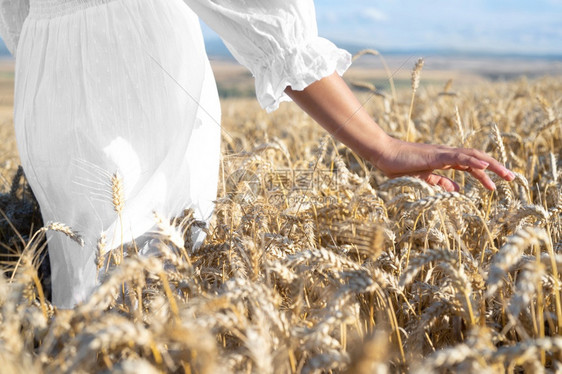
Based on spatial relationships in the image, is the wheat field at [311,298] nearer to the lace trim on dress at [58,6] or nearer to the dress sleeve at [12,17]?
the lace trim on dress at [58,6]

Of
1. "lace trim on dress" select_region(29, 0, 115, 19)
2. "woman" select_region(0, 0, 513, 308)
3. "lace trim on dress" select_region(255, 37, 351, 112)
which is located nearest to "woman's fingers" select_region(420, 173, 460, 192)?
"woman" select_region(0, 0, 513, 308)

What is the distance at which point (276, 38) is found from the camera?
1.15 m

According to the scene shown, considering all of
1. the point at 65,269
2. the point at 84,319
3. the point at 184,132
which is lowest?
the point at 65,269

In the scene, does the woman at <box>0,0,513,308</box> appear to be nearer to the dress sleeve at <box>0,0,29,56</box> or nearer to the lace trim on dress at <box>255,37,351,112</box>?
the lace trim on dress at <box>255,37,351,112</box>

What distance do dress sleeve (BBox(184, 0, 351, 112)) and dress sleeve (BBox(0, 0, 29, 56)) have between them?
68cm

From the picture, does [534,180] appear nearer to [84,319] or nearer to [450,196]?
[450,196]

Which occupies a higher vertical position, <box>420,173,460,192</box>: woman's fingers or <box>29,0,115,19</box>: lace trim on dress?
<box>29,0,115,19</box>: lace trim on dress

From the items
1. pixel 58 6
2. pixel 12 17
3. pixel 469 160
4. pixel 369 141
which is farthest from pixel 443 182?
pixel 12 17

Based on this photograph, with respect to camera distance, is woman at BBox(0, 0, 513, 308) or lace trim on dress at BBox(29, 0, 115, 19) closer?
woman at BBox(0, 0, 513, 308)

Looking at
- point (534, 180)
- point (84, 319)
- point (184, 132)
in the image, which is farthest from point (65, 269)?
point (534, 180)

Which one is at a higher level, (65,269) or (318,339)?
(318,339)

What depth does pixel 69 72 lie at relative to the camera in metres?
1.26

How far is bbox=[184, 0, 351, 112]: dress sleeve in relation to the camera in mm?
1125

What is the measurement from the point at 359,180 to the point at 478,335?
0.72 meters
